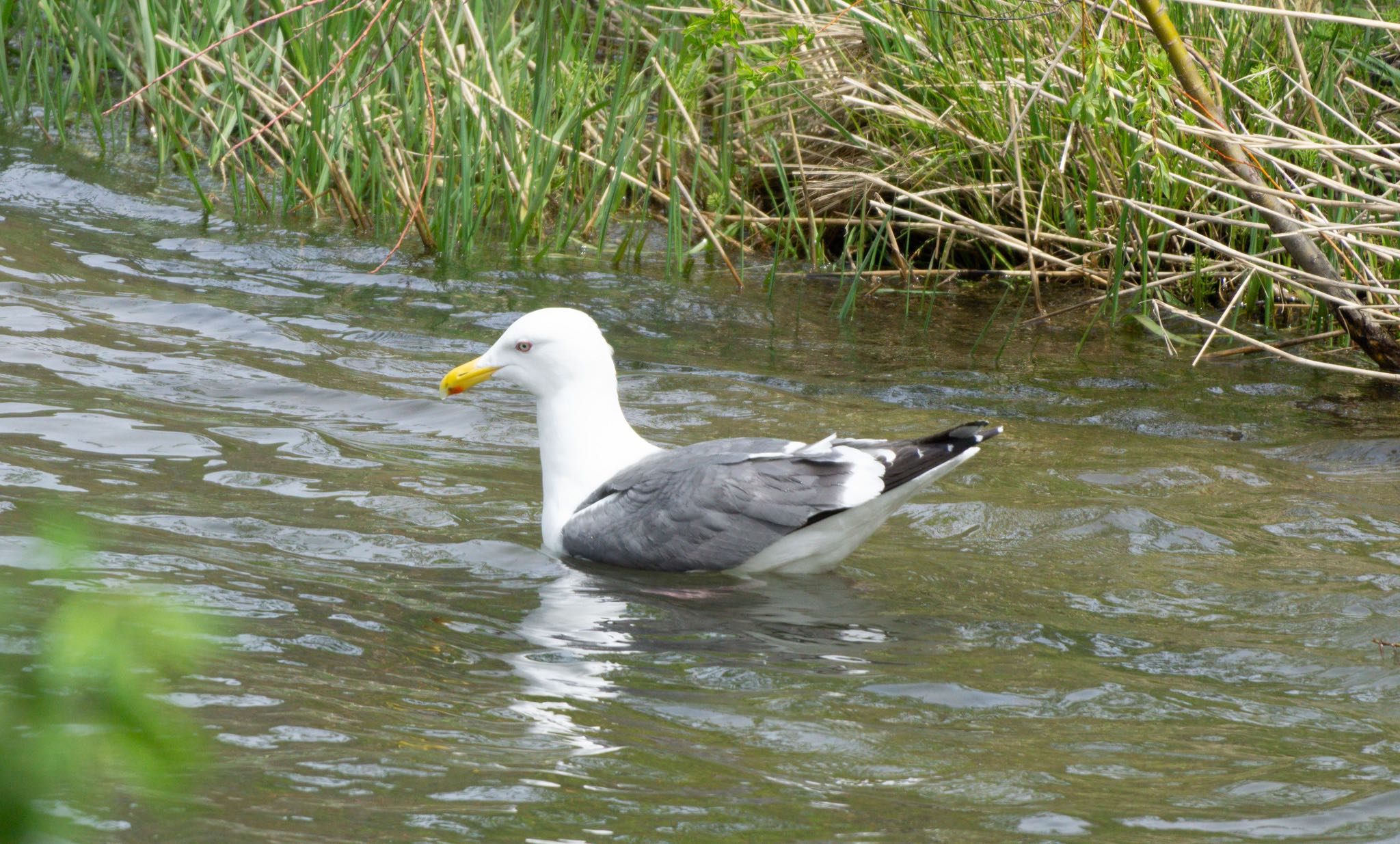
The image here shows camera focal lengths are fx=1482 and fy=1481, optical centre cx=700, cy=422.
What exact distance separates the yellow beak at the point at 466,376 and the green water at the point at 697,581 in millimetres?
351

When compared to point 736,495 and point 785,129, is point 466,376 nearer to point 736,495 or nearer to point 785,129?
point 736,495

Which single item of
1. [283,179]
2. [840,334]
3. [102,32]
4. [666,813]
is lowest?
[666,813]

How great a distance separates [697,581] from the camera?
14.0 ft

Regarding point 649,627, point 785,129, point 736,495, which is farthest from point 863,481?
point 785,129

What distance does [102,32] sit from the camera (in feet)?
28.4

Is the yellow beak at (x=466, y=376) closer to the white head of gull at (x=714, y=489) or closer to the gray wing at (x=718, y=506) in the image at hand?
the white head of gull at (x=714, y=489)

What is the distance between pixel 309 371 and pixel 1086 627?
3579mm

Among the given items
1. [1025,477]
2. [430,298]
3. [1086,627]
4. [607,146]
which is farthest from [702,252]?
[1086,627]

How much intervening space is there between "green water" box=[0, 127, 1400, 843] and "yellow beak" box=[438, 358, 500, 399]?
0.35m

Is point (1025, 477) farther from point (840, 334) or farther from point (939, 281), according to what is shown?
point (939, 281)

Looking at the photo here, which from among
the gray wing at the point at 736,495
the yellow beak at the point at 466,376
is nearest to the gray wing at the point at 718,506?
the gray wing at the point at 736,495

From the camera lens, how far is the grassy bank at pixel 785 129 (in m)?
7.14

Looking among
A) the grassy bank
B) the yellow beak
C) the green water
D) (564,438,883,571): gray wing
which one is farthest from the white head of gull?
the grassy bank

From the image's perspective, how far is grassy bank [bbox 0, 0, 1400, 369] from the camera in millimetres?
7137
